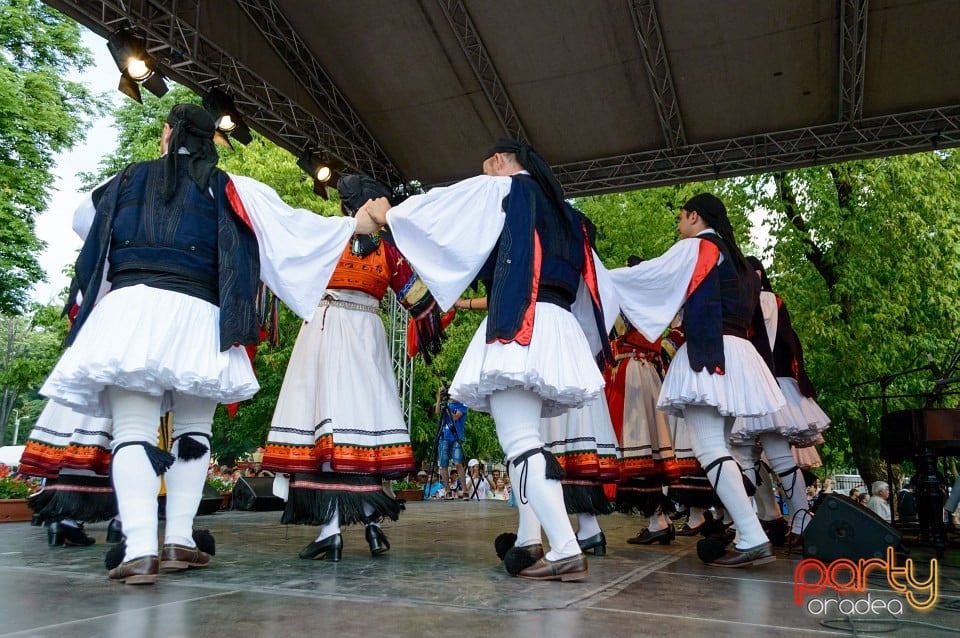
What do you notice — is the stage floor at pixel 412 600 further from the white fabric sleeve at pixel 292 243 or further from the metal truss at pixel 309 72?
the metal truss at pixel 309 72

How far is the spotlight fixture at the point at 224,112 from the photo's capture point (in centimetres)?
627

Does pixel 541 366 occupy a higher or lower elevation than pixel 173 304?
lower

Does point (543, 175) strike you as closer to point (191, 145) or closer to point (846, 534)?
point (191, 145)

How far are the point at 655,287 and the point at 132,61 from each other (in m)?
4.49

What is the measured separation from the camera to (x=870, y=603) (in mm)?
2258

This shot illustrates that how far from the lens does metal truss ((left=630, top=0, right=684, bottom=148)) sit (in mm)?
6125

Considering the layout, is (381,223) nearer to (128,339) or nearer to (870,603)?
(128,339)

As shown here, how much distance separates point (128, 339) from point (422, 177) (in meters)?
5.87

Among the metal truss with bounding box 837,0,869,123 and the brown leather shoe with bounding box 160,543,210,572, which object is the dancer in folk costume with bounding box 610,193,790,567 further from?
the metal truss with bounding box 837,0,869,123

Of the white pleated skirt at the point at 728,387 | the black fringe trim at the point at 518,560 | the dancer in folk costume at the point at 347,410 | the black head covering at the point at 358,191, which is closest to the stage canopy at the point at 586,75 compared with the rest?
the black head covering at the point at 358,191

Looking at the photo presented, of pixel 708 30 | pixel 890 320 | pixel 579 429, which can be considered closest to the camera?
pixel 579 429

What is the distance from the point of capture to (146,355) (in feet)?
8.25

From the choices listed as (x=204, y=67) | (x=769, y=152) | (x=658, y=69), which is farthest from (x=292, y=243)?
(x=769, y=152)

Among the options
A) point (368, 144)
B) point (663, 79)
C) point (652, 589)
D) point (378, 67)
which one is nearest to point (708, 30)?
point (663, 79)
